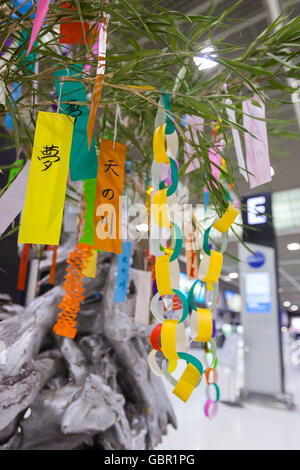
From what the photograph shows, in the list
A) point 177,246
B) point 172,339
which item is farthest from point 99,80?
point 172,339

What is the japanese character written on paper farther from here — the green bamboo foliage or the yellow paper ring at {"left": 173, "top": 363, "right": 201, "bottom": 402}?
the yellow paper ring at {"left": 173, "top": 363, "right": 201, "bottom": 402}

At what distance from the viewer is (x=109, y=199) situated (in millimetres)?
568

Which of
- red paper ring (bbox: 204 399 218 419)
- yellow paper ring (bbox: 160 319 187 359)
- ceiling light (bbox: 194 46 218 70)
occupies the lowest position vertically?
red paper ring (bbox: 204 399 218 419)

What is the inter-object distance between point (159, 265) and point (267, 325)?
3.17 metres

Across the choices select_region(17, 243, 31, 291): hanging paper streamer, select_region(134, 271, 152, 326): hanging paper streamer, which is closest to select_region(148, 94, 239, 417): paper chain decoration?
select_region(134, 271, 152, 326): hanging paper streamer

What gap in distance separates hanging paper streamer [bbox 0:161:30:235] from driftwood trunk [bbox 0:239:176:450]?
1.34 ft

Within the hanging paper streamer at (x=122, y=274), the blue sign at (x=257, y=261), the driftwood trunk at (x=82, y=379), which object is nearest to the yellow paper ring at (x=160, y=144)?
the hanging paper streamer at (x=122, y=274)

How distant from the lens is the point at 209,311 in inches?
19.1

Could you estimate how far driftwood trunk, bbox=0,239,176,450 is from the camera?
3.00 feet

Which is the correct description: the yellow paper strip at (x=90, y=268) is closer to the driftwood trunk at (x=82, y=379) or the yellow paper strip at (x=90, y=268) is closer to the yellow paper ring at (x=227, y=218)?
the driftwood trunk at (x=82, y=379)

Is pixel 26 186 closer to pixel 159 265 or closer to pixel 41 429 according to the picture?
pixel 159 265

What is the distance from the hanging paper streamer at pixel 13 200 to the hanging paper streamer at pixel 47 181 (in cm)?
2
